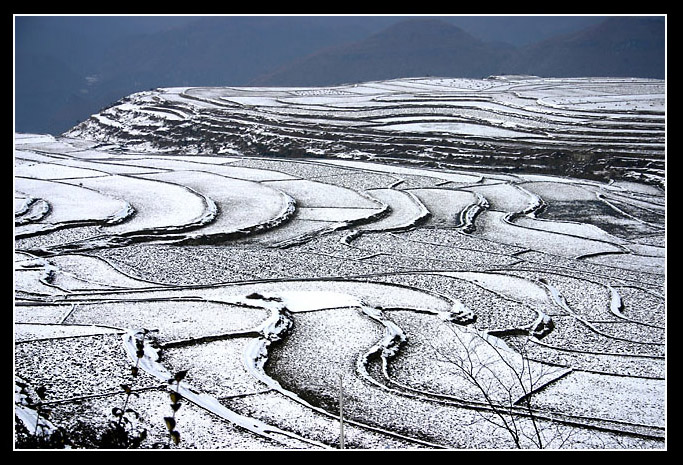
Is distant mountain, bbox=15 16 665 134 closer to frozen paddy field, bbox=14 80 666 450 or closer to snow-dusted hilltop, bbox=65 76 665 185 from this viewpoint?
snow-dusted hilltop, bbox=65 76 665 185

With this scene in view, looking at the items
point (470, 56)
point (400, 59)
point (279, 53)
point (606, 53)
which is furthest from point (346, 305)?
point (279, 53)

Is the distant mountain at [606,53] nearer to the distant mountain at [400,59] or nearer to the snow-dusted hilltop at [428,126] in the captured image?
the distant mountain at [400,59]

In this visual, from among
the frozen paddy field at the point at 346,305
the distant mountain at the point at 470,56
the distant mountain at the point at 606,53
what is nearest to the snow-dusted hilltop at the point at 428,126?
the frozen paddy field at the point at 346,305

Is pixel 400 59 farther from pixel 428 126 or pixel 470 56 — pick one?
pixel 428 126

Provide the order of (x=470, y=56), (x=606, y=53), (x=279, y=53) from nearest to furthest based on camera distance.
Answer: (x=606, y=53) < (x=470, y=56) < (x=279, y=53)

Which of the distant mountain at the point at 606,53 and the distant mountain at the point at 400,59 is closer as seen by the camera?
the distant mountain at the point at 606,53

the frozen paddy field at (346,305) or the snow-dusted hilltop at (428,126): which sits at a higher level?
the snow-dusted hilltop at (428,126)

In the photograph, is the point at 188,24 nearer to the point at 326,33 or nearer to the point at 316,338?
the point at 326,33
